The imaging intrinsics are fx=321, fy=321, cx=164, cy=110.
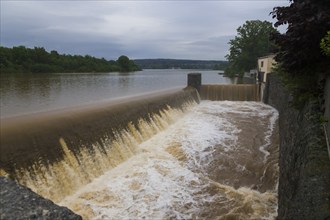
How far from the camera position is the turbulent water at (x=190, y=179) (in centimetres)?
712

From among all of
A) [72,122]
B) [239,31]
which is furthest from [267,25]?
[72,122]

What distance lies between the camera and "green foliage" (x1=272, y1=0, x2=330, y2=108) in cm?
536

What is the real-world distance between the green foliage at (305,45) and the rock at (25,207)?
4.80 m

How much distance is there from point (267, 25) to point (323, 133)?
177ft

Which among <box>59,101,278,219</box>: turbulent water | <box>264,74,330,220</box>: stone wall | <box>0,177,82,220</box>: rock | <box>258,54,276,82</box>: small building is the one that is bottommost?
<box>59,101,278,219</box>: turbulent water

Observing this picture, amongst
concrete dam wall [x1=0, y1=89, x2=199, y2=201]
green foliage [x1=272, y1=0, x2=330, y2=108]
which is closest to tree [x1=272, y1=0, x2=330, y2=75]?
green foliage [x1=272, y1=0, x2=330, y2=108]

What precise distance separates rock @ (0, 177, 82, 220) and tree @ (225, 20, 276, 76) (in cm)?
5177

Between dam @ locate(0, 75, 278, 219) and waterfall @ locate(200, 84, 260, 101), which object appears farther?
waterfall @ locate(200, 84, 260, 101)

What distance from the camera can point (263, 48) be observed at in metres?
51.3

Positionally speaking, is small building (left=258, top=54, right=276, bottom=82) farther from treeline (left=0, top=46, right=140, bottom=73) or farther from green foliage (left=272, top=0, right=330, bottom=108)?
treeline (left=0, top=46, right=140, bottom=73)

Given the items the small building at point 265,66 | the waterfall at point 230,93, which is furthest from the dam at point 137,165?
the small building at point 265,66

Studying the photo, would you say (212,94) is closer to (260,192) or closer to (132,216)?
(260,192)

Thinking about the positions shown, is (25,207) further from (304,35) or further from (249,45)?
(249,45)

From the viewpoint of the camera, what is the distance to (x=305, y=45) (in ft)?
18.5
